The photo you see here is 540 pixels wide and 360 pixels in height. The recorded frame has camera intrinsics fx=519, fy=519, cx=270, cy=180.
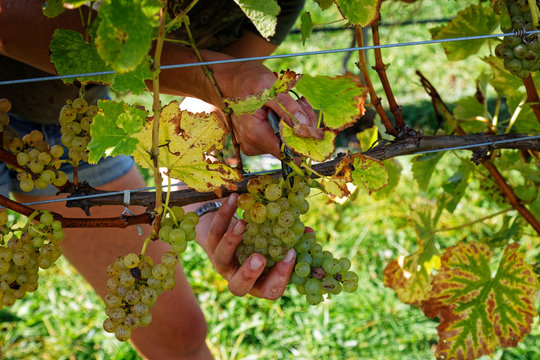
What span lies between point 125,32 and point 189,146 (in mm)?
236

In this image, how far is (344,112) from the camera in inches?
25.7

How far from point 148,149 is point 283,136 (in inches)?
7.0

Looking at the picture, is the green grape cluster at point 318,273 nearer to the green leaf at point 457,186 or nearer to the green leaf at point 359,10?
the green leaf at point 359,10

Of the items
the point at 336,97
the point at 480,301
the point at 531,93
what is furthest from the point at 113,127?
the point at 480,301

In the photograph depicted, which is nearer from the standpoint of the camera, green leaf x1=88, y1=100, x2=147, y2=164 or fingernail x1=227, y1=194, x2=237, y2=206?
green leaf x1=88, y1=100, x2=147, y2=164

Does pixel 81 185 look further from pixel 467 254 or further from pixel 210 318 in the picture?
pixel 210 318

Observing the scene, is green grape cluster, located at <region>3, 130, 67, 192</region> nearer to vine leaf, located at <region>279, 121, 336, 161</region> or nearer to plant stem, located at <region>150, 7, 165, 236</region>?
plant stem, located at <region>150, 7, 165, 236</region>

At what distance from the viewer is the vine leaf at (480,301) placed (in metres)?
1.05

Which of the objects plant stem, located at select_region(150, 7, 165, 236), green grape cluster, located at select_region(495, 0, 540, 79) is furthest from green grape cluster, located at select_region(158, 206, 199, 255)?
green grape cluster, located at select_region(495, 0, 540, 79)

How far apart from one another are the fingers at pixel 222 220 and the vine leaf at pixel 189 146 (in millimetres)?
139

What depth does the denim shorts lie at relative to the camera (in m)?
1.17

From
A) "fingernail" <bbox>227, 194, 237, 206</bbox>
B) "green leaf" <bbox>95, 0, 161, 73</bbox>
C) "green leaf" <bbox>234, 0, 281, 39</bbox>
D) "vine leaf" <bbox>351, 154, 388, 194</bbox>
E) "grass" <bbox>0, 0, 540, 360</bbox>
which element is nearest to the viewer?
"green leaf" <bbox>95, 0, 161, 73</bbox>

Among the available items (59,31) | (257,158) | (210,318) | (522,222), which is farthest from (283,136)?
(257,158)

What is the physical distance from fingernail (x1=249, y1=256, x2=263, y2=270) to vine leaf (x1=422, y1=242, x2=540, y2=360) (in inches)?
20.3
